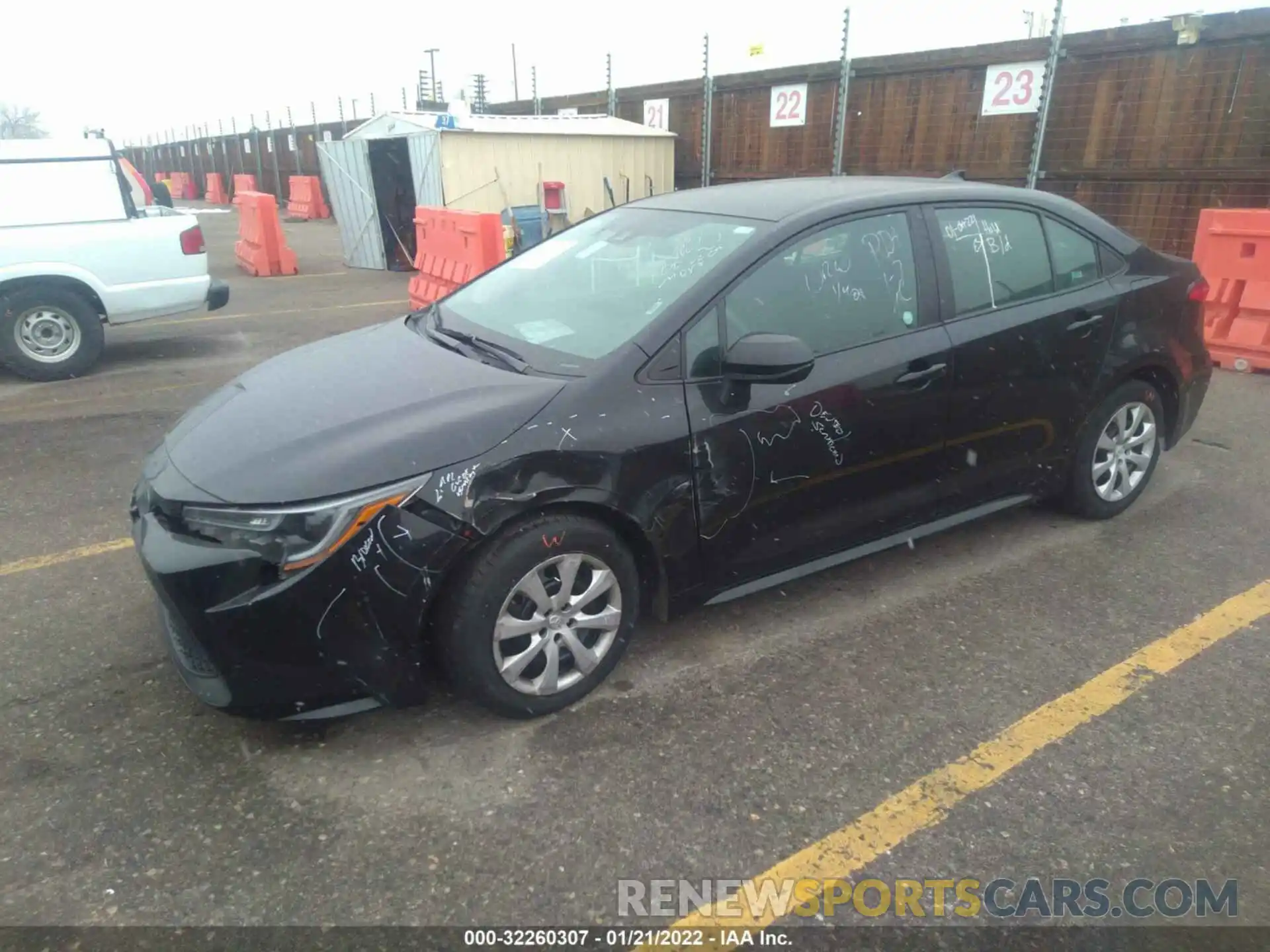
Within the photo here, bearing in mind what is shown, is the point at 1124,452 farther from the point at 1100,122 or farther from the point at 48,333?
the point at 48,333

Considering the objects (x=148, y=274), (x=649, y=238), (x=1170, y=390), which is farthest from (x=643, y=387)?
(x=148, y=274)

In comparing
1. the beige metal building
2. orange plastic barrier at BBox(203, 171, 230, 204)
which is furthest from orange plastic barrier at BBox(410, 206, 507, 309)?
orange plastic barrier at BBox(203, 171, 230, 204)

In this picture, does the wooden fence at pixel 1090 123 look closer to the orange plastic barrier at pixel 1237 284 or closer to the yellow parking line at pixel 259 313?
the orange plastic barrier at pixel 1237 284

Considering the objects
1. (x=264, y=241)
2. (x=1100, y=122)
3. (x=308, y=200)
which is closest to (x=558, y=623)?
(x=1100, y=122)

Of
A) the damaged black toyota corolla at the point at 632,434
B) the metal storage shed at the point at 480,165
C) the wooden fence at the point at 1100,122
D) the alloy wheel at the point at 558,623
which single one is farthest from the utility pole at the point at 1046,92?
A: the alloy wheel at the point at 558,623

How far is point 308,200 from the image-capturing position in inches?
1013

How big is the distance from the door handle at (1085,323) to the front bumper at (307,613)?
289 centimetres

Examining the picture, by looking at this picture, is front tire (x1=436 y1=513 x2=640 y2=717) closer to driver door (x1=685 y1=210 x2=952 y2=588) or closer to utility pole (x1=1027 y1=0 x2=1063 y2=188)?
driver door (x1=685 y1=210 x2=952 y2=588)

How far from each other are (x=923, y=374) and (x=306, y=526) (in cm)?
229

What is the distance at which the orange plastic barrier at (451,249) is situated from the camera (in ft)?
29.3

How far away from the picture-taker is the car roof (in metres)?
3.40

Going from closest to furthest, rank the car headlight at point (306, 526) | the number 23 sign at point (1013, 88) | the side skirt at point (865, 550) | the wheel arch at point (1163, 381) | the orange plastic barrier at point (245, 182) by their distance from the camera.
A: the car headlight at point (306, 526) < the side skirt at point (865, 550) < the wheel arch at point (1163, 381) < the number 23 sign at point (1013, 88) < the orange plastic barrier at point (245, 182)

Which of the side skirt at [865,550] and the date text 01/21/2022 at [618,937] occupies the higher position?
the side skirt at [865,550]

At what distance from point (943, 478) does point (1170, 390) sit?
5.40ft
